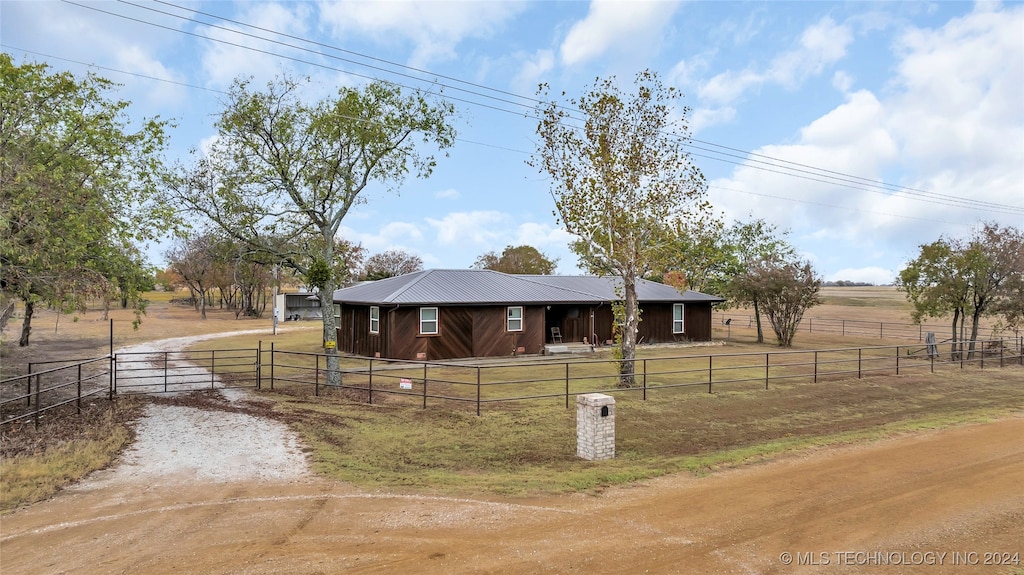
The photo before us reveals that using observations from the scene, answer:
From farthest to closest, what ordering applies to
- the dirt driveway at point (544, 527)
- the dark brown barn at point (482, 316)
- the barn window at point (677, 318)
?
the barn window at point (677, 318)
the dark brown barn at point (482, 316)
the dirt driveway at point (544, 527)

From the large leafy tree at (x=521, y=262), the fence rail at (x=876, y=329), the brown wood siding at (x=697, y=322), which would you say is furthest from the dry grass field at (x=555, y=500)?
the large leafy tree at (x=521, y=262)

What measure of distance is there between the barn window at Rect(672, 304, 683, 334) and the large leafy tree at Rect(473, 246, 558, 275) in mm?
39131

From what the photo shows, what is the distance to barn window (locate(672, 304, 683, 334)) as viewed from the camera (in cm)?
3153

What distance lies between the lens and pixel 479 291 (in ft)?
83.7

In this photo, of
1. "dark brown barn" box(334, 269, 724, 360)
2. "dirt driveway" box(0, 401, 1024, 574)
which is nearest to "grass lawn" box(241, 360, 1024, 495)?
"dirt driveway" box(0, 401, 1024, 574)

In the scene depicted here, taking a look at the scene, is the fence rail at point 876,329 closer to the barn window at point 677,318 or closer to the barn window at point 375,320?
the barn window at point 677,318

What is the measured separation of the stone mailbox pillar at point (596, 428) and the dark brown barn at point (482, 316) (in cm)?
1149

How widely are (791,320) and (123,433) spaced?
3019cm

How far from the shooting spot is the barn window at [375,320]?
23639 millimetres

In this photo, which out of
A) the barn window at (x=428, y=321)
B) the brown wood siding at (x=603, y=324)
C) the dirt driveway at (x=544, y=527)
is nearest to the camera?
the dirt driveway at (x=544, y=527)

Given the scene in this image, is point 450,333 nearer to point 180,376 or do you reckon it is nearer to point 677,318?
point 180,376

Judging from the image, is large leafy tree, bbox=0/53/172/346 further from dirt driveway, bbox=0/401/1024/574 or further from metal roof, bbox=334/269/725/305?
metal roof, bbox=334/269/725/305

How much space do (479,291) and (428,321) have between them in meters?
3.06

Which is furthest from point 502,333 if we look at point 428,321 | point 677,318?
point 677,318
